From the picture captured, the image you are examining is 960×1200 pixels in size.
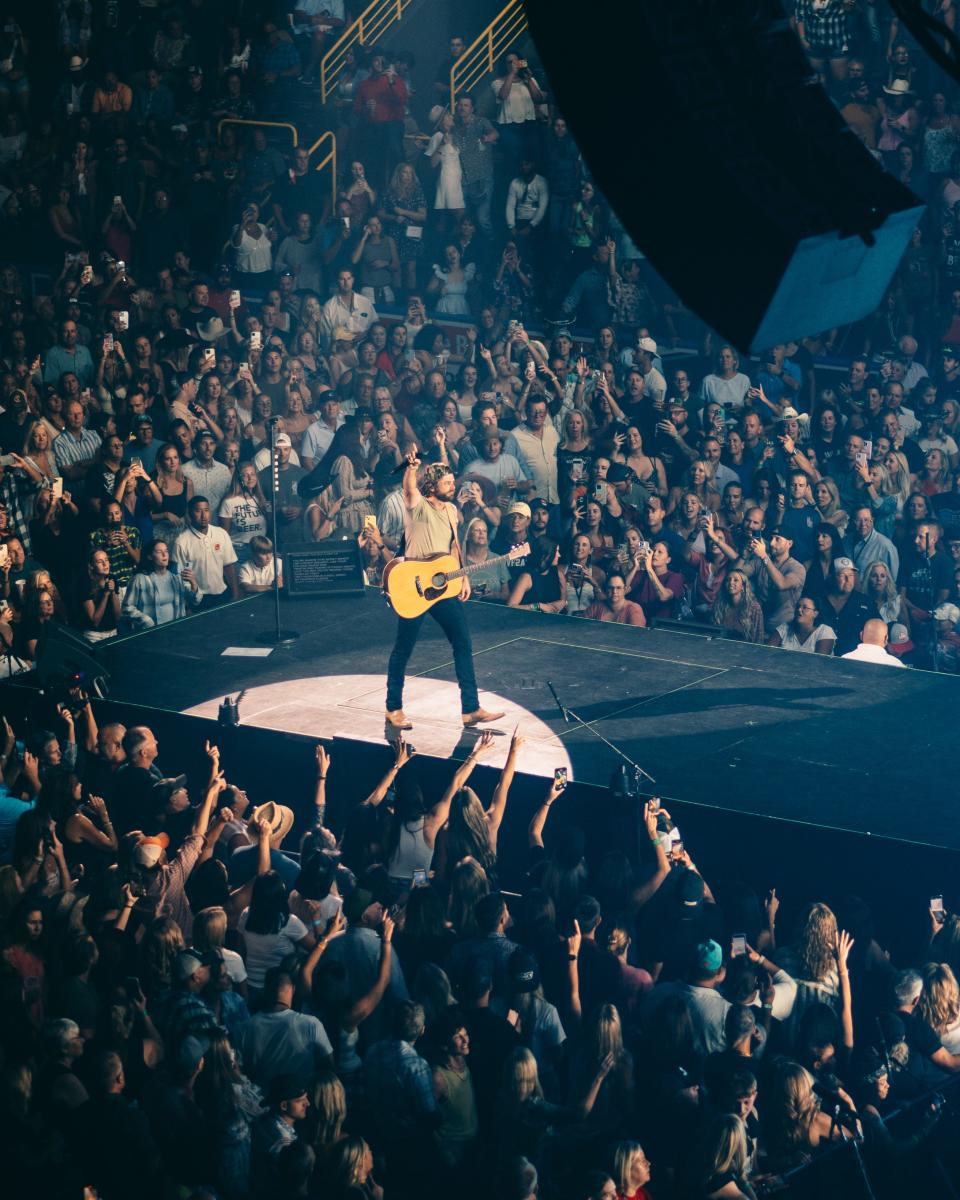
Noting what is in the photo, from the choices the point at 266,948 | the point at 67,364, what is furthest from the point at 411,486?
the point at 67,364

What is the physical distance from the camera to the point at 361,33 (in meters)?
17.2

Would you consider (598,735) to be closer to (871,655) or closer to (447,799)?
(447,799)

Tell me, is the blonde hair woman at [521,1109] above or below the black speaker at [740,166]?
below

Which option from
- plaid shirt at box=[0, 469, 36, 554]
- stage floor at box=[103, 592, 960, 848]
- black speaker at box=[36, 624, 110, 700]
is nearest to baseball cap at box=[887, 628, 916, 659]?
stage floor at box=[103, 592, 960, 848]

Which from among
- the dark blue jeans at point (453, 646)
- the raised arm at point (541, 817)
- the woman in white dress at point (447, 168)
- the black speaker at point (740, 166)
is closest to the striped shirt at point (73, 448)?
the dark blue jeans at point (453, 646)

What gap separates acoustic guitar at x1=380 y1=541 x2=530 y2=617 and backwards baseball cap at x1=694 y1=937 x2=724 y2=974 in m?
3.10

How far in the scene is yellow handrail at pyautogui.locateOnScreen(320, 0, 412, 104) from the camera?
55.8 feet

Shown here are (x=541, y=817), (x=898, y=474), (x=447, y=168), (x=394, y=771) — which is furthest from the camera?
(x=447, y=168)

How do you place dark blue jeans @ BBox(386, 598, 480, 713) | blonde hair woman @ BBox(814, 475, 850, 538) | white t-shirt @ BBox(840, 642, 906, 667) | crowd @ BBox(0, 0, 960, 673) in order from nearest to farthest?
dark blue jeans @ BBox(386, 598, 480, 713) < white t-shirt @ BBox(840, 642, 906, 667) < crowd @ BBox(0, 0, 960, 673) < blonde hair woman @ BBox(814, 475, 850, 538)

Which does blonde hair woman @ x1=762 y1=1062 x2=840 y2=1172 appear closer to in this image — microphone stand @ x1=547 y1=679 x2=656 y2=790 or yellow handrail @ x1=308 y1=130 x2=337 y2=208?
microphone stand @ x1=547 y1=679 x2=656 y2=790

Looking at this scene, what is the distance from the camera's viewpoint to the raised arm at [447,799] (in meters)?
8.95

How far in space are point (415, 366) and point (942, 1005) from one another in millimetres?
7720

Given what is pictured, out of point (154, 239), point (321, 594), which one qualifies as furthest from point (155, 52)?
point (321, 594)

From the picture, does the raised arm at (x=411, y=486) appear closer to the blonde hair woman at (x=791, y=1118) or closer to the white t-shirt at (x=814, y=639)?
the white t-shirt at (x=814, y=639)
